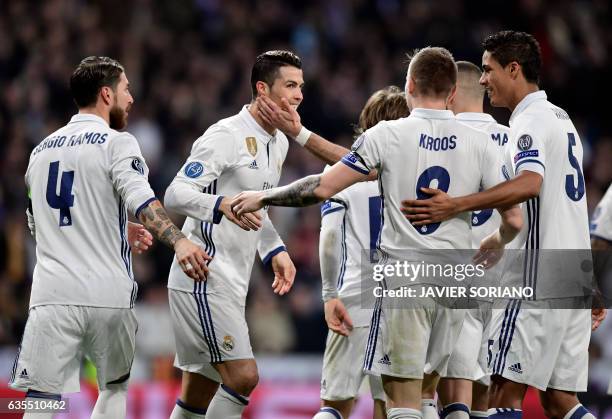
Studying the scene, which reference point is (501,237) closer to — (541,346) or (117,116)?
(541,346)

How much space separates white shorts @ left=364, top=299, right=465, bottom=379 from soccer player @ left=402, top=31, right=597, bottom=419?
34cm

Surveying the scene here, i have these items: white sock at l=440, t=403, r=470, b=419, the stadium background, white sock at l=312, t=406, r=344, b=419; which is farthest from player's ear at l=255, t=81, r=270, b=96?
the stadium background

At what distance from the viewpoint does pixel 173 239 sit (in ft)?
19.6

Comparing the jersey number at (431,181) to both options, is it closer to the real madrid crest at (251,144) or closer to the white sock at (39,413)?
the real madrid crest at (251,144)

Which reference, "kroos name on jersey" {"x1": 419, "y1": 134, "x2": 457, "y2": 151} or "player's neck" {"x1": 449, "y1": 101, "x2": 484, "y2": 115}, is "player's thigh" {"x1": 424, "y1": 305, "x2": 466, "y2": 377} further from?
"player's neck" {"x1": 449, "y1": 101, "x2": 484, "y2": 115}

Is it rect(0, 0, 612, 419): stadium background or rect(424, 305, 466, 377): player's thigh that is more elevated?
rect(0, 0, 612, 419): stadium background

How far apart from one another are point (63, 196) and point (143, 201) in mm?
503

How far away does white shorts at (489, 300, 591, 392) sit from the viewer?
5.75 metres

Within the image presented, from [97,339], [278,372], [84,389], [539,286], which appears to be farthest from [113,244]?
[278,372]

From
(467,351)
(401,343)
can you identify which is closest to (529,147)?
(401,343)

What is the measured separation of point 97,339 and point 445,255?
2.10 m

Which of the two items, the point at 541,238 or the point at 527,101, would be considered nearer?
the point at 541,238

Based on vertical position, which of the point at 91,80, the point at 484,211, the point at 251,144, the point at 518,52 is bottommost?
the point at 484,211

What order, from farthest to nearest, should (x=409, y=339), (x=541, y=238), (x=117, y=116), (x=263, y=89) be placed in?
1. (x=263, y=89)
2. (x=117, y=116)
3. (x=541, y=238)
4. (x=409, y=339)
